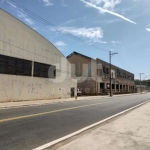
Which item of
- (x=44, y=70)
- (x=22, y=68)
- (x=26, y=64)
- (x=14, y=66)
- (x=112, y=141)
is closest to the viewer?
(x=112, y=141)

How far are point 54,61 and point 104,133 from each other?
23.6 m

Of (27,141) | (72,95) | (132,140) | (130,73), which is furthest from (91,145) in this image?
(130,73)

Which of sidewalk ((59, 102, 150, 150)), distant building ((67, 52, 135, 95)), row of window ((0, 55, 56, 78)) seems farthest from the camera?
distant building ((67, 52, 135, 95))

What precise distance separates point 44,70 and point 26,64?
410 cm

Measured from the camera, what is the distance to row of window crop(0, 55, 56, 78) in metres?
20.8

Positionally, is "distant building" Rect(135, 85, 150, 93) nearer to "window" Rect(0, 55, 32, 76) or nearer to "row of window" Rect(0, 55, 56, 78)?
"row of window" Rect(0, 55, 56, 78)

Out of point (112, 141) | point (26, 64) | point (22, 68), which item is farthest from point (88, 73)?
point (112, 141)

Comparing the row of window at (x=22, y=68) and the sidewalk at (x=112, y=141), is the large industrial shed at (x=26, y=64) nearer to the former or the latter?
the row of window at (x=22, y=68)

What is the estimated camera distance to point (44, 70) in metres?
27.8

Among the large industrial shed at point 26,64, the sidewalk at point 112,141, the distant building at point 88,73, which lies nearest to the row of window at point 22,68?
the large industrial shed at point 26,64

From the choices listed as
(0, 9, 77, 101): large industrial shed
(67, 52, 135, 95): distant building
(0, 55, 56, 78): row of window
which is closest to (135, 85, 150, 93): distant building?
(67, 52, 135, 95): distant building

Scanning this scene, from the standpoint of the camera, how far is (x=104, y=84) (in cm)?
6012

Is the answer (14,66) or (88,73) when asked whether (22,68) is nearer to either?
(14,66)

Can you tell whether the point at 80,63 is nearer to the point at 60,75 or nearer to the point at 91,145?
the point at 60,75
